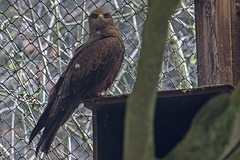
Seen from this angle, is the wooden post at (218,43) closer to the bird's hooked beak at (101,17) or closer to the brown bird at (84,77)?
the brown bird at (84,77)

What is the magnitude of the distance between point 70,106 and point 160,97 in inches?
46.0

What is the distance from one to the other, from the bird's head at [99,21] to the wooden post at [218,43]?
1201 mm

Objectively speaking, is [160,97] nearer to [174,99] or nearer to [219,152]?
[174,99]

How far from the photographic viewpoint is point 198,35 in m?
2.99

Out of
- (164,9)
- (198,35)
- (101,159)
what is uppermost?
(198,35)

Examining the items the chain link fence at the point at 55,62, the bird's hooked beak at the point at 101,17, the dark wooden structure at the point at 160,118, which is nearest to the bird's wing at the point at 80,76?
the chain link fence at the point at 55,62

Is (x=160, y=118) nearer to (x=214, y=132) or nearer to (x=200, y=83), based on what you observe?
(x=200, y=83)

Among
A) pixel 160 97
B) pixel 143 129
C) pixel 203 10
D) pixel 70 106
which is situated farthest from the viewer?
pixel 70 106

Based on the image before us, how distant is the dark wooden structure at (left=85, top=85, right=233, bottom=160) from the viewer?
7.96 feet

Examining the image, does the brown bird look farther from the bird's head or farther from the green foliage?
the green foliage

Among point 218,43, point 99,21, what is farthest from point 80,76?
point 218,43

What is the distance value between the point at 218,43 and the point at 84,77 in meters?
1.11

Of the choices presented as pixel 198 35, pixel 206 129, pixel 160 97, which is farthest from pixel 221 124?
pixel 198 35

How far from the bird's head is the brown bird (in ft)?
0.81
